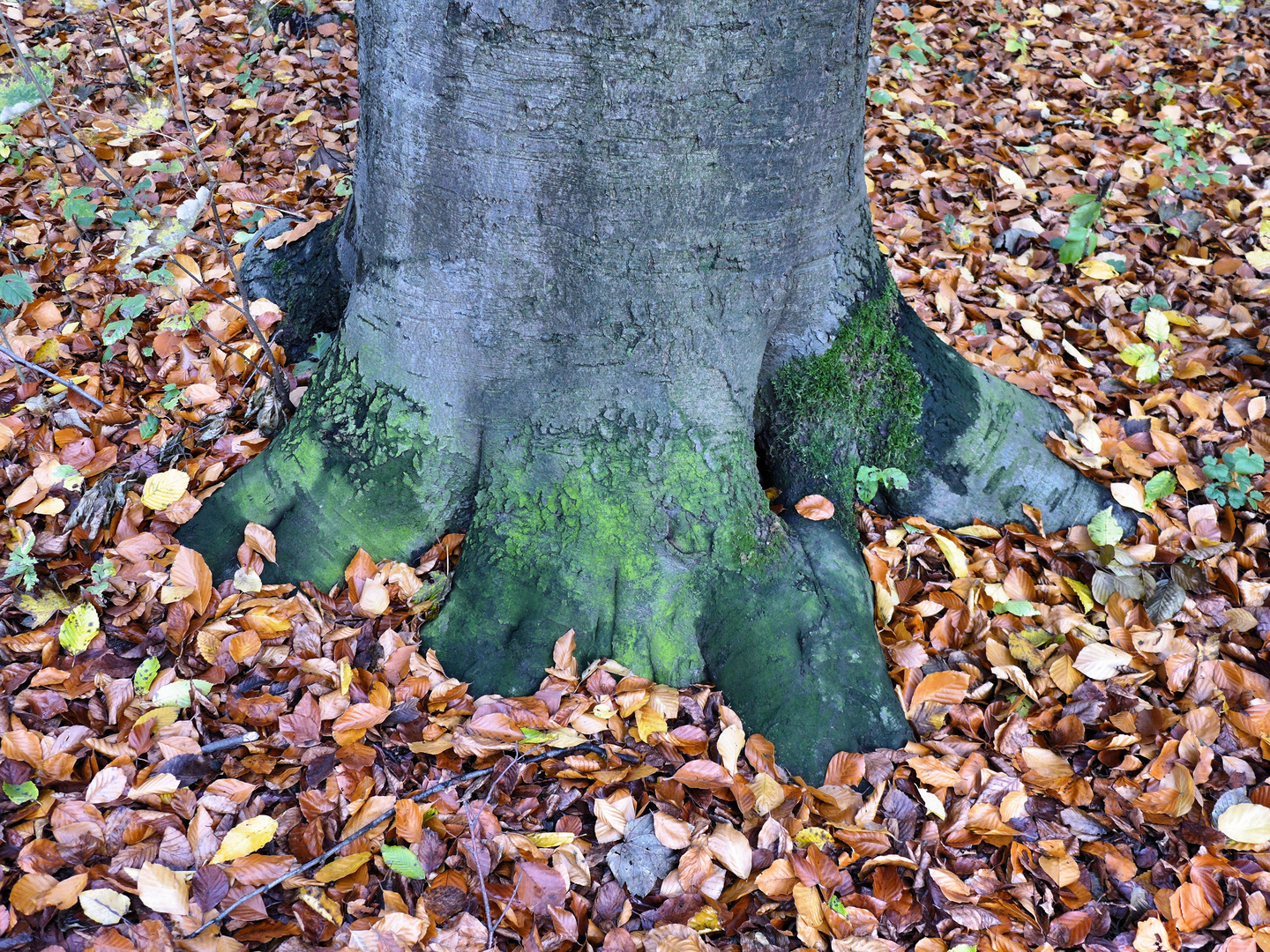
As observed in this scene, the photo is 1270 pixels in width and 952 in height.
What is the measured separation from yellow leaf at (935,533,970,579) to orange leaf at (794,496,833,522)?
0.38m

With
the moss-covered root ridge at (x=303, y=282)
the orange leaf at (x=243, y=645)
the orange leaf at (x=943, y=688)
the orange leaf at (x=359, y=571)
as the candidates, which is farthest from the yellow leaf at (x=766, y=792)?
the moss-covered root ridge at (x=303, y=282)

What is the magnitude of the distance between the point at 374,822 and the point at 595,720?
Result: 54cm

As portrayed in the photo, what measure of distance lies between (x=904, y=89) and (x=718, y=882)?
5.05m

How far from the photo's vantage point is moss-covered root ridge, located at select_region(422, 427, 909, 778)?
2.14 meters

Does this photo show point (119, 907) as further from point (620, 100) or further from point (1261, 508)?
point (1261, 508)

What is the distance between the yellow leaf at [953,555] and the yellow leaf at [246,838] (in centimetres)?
174

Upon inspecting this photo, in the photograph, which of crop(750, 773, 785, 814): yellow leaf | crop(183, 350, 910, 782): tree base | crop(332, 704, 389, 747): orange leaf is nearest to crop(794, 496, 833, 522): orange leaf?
crop(183, 350, 910, 782): tree base

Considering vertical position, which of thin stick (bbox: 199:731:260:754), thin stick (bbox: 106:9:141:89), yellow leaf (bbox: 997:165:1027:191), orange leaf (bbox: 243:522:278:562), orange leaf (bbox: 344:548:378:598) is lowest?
thin stick (bbox: 199:731:260:754)

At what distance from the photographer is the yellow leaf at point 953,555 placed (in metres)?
2.47

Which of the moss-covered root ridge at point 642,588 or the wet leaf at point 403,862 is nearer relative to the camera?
the wet leaf at point 403,862

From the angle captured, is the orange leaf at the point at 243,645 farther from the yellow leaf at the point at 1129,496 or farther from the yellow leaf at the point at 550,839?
the yellow leaf at the point at 1129,496

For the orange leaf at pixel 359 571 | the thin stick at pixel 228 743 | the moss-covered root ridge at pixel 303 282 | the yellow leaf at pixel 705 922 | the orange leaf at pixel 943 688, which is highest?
the moss-covered root ridge at pixel 303 282

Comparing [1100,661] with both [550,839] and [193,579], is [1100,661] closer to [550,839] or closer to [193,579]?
[550,839]

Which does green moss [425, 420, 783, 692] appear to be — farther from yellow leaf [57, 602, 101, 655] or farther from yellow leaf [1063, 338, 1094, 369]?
yellow leaf [1063, 338, 1094, 369]
